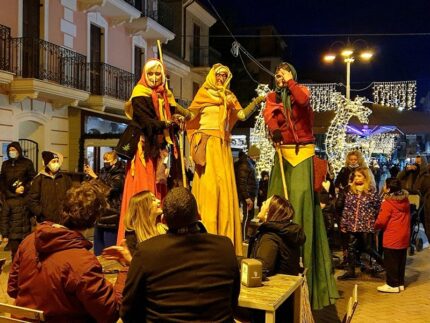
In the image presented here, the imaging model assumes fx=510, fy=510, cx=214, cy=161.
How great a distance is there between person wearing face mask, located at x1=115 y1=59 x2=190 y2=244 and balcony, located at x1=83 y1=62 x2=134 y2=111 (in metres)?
10.8

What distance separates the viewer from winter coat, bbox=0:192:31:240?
7414 mm

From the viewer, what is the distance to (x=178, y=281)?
238cm

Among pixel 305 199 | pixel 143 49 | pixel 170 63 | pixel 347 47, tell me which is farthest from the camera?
pixel 170 63

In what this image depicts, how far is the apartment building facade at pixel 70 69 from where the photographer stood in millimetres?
11766

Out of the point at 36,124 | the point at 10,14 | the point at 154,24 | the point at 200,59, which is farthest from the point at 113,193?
the point at 200,59

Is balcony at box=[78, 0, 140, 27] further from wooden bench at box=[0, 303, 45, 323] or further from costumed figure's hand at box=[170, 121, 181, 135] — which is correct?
wooden bench at box=[0, 303, 45, 323]

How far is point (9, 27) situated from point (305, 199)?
30.5ft

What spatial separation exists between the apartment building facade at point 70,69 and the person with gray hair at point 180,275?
9636 millimetres

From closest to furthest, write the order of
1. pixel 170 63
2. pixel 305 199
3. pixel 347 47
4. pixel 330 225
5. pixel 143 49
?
pixel 305 199 → pixel 330 225 → pixel 347 47 → pixel 143 49 → pixel 170 63

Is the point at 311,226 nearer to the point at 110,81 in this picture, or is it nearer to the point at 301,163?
the point at 301,163

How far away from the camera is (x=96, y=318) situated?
251cm

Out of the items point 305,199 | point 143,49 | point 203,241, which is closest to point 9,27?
point 143,49

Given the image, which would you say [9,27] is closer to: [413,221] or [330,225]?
[330,225]

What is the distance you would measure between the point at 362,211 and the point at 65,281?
18.3ft
